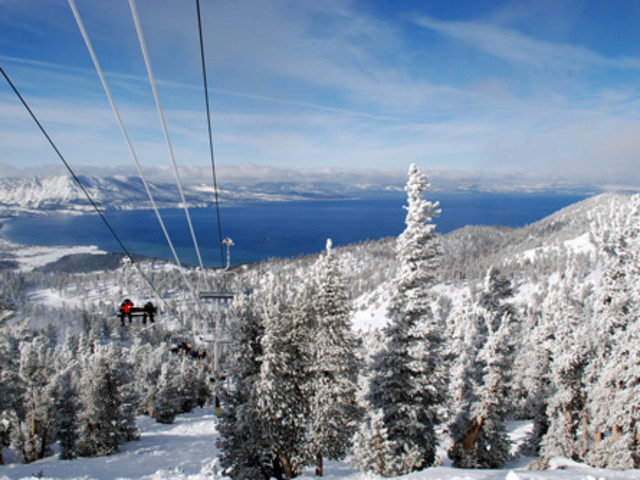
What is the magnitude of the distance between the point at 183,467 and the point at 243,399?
30.4ft

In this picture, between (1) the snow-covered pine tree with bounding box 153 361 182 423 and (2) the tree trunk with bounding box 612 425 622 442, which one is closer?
(2) the tree trunk with bounding box 612 425 622 442

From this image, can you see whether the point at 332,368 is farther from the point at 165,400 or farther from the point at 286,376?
the point at 165,400

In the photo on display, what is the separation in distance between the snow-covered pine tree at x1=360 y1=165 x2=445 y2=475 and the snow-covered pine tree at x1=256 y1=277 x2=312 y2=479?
3.73 metres

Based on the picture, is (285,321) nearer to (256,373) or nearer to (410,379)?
(256,373)

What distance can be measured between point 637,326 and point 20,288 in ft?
848

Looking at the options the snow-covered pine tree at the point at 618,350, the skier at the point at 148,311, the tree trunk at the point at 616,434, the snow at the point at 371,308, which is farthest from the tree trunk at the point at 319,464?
the snow at the point at 371,308

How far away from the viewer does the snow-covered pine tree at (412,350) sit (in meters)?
15.7

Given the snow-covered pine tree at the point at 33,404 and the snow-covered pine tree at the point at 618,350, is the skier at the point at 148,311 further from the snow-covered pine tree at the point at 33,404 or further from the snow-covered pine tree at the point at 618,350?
the snow-covered pine tree at the point at 618,350

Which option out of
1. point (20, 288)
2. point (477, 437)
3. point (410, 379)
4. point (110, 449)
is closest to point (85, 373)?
point (110, 449)

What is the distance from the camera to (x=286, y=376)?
17.2 meters

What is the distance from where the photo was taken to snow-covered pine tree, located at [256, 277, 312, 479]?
1587 centimetres

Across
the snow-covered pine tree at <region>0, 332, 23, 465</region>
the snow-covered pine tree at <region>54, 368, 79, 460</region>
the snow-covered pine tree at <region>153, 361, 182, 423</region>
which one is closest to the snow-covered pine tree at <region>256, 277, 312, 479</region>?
the snow-covered pine tree at <region>0, 332, 23, 465</region>

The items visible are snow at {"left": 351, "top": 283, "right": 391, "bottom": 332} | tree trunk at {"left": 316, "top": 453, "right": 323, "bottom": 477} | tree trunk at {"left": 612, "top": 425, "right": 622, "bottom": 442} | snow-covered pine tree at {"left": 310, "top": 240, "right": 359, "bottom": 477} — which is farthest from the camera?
snow at {"left": 351, "top": 283, "right": 391, "bottom": 332}

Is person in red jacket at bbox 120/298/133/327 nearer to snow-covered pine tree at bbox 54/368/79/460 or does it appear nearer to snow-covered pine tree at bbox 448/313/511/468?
snow-covered pine tree at bbox 448/313/511/468
